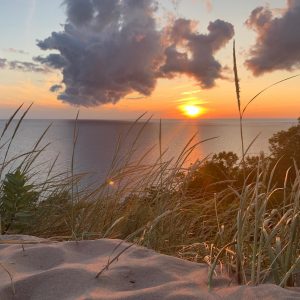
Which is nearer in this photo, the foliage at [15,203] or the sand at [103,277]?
the sand at [103,277]

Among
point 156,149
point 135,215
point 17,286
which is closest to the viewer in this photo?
point 17,286

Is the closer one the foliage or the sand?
the sand

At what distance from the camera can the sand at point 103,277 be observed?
1.50 m

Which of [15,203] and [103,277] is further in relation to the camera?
[15,203]

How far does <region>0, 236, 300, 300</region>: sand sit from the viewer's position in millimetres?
1503

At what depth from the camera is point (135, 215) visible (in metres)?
3.28

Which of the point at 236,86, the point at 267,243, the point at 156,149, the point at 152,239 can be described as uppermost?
the point at 236,86

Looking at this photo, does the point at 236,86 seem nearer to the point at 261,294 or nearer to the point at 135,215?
the point at 261,294

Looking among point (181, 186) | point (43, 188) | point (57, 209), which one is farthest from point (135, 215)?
point (43, 188)

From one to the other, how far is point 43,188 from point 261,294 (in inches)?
98.1

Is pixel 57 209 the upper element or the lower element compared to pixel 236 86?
lower

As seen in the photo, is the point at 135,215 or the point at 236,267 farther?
the point at 135,215

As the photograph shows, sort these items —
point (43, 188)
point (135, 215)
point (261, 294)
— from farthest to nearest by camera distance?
point (43, 188)
point (135, 215)
point (261, 294)

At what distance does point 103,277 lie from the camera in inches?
66.1
